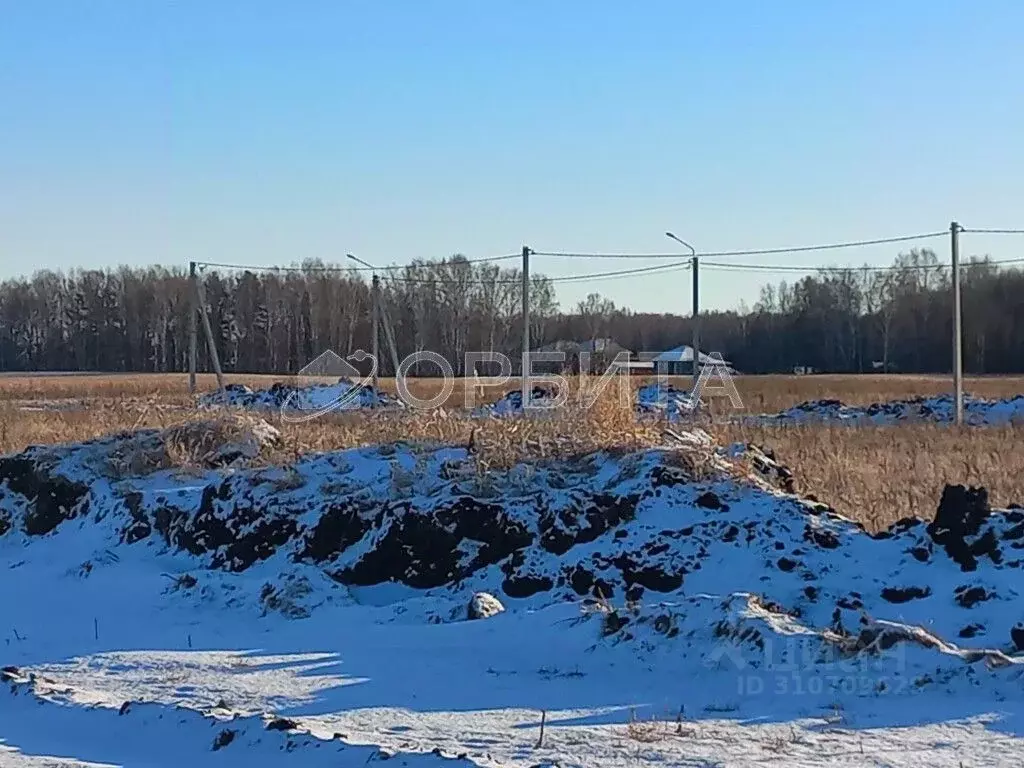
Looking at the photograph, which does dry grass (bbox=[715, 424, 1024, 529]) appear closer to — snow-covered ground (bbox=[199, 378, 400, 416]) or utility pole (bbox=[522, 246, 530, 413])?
utility pole (bbox=[522, 246, 530, 413])

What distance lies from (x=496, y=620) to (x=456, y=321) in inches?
2325

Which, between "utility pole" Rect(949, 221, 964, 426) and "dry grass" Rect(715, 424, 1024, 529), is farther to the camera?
"utility pole" Rect(949, 221, 964, 426)

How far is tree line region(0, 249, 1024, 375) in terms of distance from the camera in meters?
66.4

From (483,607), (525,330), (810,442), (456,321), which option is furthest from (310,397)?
(456,321)

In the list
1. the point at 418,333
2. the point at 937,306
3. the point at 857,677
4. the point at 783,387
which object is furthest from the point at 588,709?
the point at 937,306

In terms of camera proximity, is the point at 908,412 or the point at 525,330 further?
the point at 908,412

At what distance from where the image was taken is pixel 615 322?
7462 centimetres

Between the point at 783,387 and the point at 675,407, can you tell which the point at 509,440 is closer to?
the point at 675,407

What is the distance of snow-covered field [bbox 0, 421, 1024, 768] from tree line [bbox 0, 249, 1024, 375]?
1622 inches

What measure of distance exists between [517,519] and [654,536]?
110cm

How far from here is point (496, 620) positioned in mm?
7555

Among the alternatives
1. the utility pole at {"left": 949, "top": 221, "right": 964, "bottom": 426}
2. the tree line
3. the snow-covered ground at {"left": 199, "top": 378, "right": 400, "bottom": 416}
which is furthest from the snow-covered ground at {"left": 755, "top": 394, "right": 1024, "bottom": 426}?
the tree line
